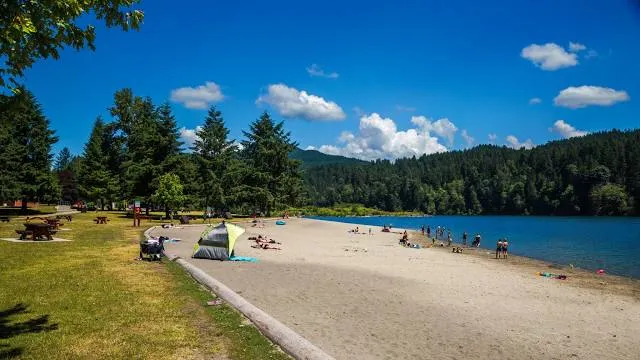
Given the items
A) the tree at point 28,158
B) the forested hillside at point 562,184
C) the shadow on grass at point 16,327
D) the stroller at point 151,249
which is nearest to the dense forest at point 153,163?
the tree at point 28,158

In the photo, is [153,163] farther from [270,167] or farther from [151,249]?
[151,249]

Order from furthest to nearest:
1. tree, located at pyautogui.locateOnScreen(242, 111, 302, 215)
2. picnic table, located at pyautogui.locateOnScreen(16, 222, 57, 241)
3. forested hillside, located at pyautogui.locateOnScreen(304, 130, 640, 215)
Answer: forested hillside, located at pyautogui.locateOnScreen(304, 130, 640, 215), tree, located at pyautogui.locateOnScreen(242, 111, 302, 215), picnic table, located at pyautogui.locateOnScreen(16, 222, 57, 241)

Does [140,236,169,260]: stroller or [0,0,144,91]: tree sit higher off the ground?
[0,0,144,91]: tree

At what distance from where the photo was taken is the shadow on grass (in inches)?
323

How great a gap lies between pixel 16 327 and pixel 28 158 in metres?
54.5

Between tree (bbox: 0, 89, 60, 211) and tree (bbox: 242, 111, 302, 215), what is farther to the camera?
tree (bbox: 242, 111, 302, 215)

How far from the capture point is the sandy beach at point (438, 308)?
10.5m

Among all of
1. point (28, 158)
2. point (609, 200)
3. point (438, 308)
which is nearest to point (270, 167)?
point (28, 158)

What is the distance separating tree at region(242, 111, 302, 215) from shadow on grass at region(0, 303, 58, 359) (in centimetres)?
6398

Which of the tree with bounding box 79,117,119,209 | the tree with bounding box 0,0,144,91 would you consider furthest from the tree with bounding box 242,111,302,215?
the tree with bounding box 0,0,144,91

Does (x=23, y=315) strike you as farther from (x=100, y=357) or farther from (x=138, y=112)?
(x=138, y=112)

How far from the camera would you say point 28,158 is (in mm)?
54938

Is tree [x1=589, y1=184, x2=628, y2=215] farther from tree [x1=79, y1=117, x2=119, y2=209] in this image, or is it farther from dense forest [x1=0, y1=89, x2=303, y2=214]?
tree [x1=79, y1=117, x2=119, y2=209]

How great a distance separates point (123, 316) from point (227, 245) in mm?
12712
